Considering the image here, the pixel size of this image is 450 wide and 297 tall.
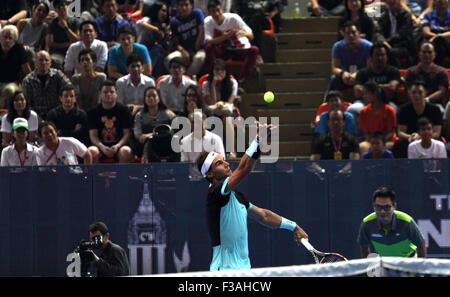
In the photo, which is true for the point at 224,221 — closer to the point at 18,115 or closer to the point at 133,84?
the point at 18,115

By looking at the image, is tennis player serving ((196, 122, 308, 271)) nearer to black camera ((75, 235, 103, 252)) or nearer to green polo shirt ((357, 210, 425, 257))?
green polo shirt ((357, 210, 425, 257))

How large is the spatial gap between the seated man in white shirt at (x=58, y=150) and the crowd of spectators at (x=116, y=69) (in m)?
0.02

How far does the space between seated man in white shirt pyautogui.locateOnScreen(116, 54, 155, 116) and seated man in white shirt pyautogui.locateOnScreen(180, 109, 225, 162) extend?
1.75 metres

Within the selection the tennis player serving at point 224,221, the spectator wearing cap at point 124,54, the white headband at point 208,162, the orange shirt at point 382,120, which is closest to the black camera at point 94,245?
the tennis player serving at point 224,221

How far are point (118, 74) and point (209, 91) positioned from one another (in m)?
1.80

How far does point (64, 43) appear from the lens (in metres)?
16.4

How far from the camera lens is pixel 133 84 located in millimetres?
14883

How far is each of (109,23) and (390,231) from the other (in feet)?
26.2

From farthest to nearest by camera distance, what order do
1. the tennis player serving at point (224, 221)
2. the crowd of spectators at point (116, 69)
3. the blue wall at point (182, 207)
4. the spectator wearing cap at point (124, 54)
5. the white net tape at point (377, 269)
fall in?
the spectator wearing cap at point (124, 54), the crowd of spectators at point (116, 69), the blue wall at point (182, 207), the tennis player serving at point (224, 221), the white net tape at point (377, 269)

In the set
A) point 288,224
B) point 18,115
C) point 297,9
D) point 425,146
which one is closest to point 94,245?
point 288,224

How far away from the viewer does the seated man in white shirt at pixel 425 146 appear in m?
13.2

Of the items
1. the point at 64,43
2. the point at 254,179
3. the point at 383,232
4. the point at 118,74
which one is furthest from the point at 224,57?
the point at 383,232

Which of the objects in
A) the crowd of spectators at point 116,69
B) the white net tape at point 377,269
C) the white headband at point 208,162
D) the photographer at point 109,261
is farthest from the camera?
the crowd of spectators at point 116,69

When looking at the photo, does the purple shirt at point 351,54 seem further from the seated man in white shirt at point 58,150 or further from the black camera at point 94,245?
the black camera at point 94,245
